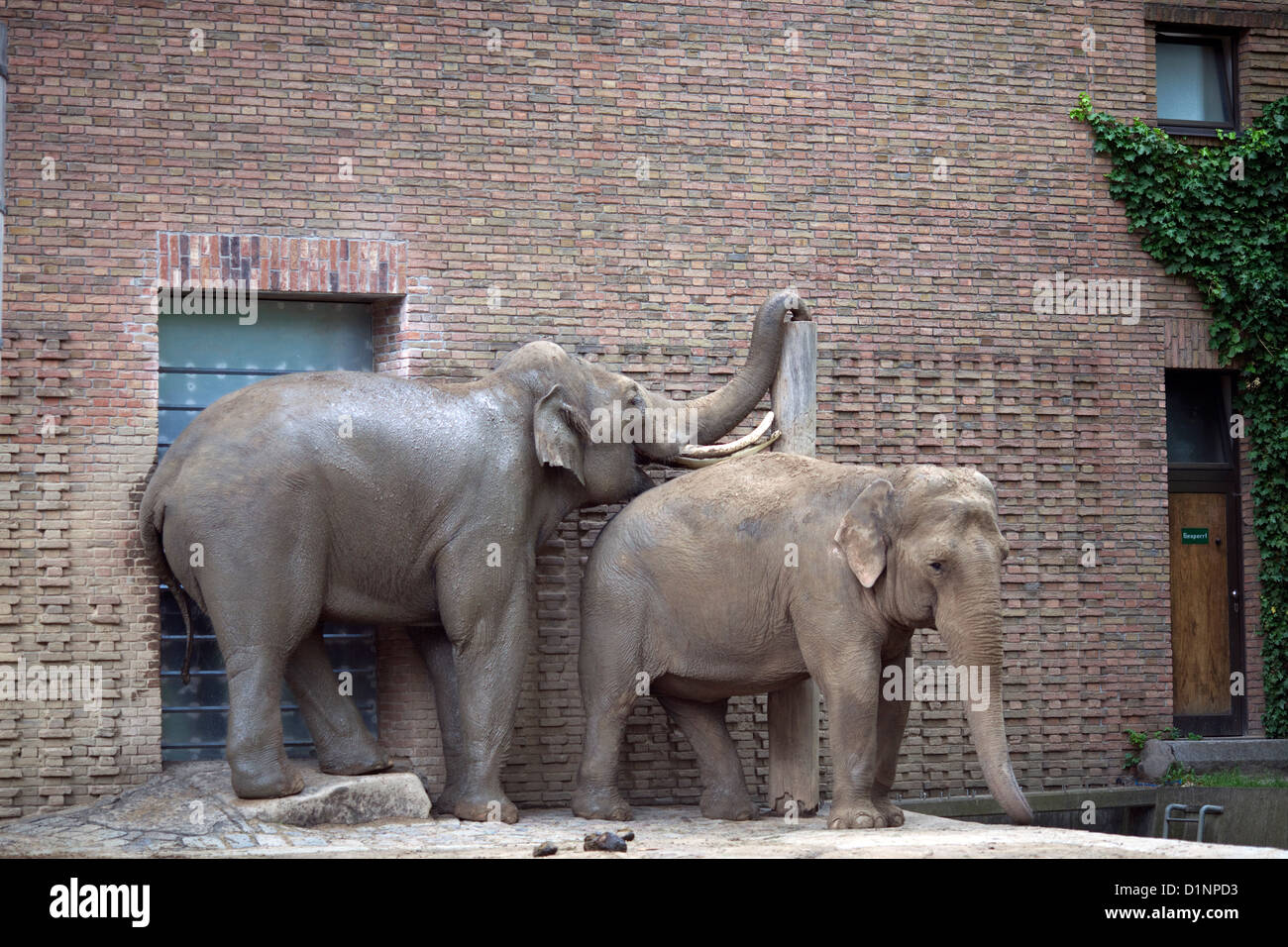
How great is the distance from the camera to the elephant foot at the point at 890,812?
34.3ft

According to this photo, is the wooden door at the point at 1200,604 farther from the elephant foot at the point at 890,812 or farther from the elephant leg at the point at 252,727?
the elephant leg at the point at 252,727

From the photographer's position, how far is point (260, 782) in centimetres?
1009

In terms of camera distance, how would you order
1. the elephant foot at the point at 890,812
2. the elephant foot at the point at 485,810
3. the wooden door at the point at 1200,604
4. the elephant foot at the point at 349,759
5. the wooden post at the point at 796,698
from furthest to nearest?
the wooden door at the point at 1200,604, the wooden post at the point at 796,698, the elephant foot at the point at 349,759, the elephant foot at the point at 485,810, the elephant foot at the point at 890,812

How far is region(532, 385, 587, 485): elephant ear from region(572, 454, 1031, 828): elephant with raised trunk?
21.2 inches

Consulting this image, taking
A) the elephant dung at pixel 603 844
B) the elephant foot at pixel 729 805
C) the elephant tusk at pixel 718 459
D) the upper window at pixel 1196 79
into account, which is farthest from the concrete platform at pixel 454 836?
the upper window at pixel 1196 79

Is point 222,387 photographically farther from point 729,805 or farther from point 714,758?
point 729,805

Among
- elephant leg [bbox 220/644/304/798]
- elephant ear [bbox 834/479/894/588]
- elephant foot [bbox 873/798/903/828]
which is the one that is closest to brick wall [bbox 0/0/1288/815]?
elephant leg [bbox 220/644/304/798]

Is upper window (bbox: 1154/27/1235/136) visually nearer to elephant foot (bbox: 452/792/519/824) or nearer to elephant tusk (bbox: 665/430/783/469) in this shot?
elephant tusk (bbox: 665/430/783/469)

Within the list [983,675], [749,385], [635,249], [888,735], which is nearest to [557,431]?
[749,385]

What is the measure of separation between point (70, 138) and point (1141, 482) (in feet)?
27.4

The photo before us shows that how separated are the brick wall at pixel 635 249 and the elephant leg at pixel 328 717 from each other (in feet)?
2.76

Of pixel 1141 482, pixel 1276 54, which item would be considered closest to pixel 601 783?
pixel 1141 482

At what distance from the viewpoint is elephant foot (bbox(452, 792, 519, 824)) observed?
34.9 ft
